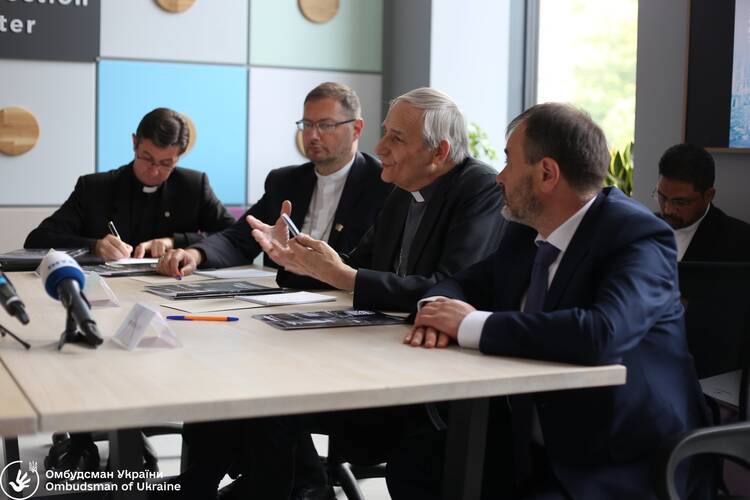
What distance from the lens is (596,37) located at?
5320 mm

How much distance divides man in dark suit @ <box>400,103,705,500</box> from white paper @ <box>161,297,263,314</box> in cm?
66

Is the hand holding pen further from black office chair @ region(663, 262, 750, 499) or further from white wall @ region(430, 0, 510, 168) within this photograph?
white wall @ region(430, 0, 510, 168)

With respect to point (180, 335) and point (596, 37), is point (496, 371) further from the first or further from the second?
point (596, 37)

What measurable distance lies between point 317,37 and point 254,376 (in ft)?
14.5

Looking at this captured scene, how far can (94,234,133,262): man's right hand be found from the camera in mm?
3719

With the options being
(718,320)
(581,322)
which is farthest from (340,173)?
(581,322)

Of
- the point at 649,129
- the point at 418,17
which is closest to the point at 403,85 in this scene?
the point at 418,17

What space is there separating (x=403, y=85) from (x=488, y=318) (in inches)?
163

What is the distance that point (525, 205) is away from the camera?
7.20ft

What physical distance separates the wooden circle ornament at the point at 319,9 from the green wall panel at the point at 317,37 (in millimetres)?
28

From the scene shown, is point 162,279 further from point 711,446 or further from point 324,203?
point 711,446

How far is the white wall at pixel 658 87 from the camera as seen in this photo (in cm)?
356

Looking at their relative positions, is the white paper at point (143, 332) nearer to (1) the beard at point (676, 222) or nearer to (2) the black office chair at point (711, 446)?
(2) the black office chair at point (711, 446)

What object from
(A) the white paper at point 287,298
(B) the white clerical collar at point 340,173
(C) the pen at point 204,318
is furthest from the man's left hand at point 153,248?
(C) the pen at point 204,318
